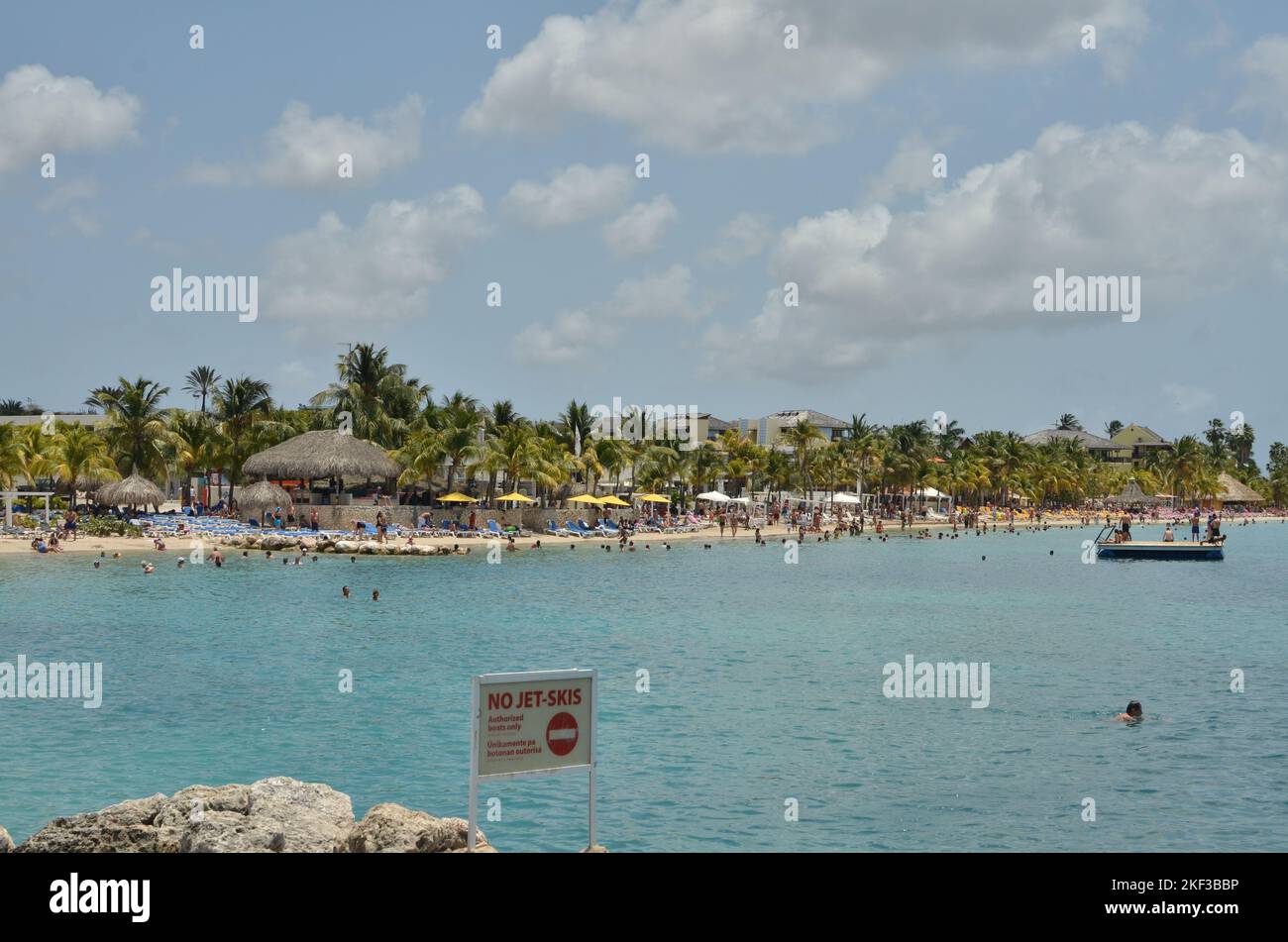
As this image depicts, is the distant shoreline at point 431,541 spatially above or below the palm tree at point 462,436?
below

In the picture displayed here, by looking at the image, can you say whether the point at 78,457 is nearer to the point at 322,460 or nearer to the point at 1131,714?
the point at 322,460

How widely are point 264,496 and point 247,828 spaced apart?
54436 mm

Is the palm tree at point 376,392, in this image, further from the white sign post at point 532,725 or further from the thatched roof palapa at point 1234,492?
the thatched roof palapa at point 1234,492

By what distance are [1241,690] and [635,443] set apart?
67.2 metres

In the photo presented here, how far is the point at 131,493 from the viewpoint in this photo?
60.6m

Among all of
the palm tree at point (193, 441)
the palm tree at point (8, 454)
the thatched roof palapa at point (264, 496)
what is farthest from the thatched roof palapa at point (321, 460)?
the palm tree at point (8, 454)

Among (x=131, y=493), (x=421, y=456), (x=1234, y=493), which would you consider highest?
(x=421, y=456)

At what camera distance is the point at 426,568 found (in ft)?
158

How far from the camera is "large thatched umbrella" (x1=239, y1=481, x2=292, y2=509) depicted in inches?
2425

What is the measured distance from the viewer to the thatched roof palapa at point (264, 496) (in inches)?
2425

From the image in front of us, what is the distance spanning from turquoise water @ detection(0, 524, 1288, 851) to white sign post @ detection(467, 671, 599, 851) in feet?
14.9

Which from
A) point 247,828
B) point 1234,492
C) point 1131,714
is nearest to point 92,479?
point 1131,714
